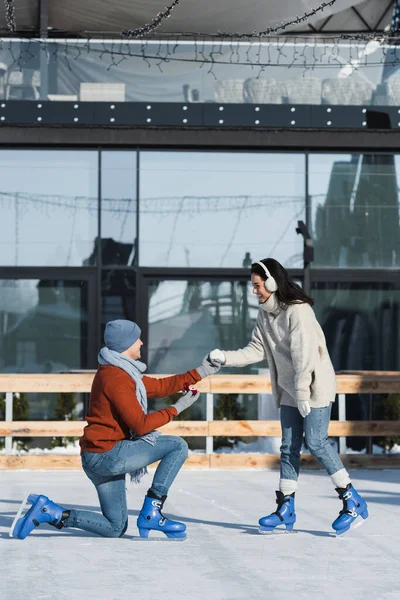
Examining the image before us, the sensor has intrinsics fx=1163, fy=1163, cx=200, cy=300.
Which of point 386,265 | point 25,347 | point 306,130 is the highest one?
point 306,130

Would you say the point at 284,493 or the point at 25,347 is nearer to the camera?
the point at 284,493

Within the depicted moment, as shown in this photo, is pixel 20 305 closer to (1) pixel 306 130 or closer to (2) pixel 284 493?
(1) pixel 306 130

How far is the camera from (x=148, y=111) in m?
14.3

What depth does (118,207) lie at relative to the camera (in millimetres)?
14453

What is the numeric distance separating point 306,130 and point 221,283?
220cm

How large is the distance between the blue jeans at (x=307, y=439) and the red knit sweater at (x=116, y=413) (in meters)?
0.80

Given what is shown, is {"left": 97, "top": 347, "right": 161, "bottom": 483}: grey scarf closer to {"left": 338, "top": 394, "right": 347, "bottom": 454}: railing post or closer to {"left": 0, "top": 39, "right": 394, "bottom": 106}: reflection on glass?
{"left": 338, "top": 394, "right": 347, "bottom": 454}: railing post

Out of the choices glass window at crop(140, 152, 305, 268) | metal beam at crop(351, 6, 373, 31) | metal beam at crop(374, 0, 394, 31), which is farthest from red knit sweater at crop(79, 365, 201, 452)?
metal beam at crop(374, 0, 394, 31)

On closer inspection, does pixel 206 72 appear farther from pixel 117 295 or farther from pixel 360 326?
pixel 360 326

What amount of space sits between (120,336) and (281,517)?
1.55 metres

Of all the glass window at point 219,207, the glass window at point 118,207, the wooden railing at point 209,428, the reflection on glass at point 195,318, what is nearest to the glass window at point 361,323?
the glass window at point 219,207

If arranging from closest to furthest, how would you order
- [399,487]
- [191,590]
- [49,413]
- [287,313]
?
[191,590], [287,313], [399,487], [49,413]

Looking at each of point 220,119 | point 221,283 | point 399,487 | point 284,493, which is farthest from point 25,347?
point 284,493

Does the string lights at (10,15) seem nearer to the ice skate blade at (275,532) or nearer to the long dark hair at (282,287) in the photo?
the long dark hair at (282,287)
